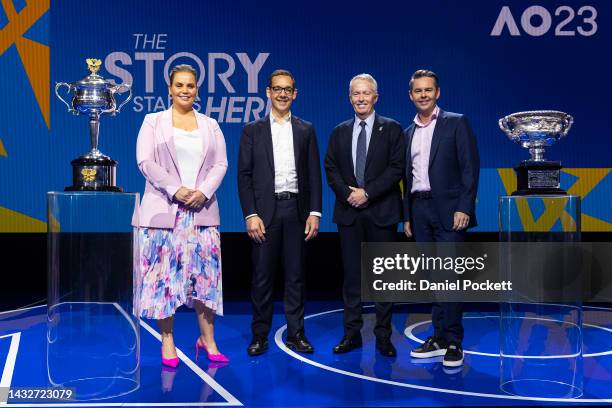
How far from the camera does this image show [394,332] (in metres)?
4.68

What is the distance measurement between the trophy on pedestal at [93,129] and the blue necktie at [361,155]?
143 cm

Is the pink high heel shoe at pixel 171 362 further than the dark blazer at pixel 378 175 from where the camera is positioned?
No

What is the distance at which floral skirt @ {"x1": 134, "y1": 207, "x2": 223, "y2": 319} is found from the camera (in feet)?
11.4

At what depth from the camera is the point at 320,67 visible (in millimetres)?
5969

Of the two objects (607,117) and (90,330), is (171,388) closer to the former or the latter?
(90,330)

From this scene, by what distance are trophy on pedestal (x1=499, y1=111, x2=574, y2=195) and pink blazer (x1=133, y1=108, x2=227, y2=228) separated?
1.58 metres

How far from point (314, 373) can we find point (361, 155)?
1311 mm

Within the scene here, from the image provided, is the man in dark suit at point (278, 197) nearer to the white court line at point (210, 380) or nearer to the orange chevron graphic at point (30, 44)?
the white court line at point (210, 380)

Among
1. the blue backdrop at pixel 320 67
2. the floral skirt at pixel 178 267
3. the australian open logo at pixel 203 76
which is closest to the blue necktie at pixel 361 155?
the floral skirt at pixel 178 267

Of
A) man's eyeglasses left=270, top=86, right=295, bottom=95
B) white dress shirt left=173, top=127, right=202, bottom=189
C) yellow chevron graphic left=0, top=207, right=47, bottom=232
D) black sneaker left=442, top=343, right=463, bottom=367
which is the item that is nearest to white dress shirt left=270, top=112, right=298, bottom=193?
man's eyeglasses left=270, top=86, right=295, bottom=95

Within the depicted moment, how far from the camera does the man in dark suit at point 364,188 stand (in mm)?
3893

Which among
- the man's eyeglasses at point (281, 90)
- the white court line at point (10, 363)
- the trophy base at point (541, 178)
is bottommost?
the white court line at point (10, 363)

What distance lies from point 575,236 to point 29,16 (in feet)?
16.3
